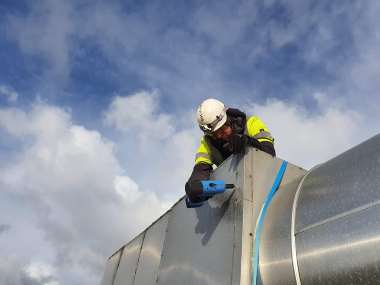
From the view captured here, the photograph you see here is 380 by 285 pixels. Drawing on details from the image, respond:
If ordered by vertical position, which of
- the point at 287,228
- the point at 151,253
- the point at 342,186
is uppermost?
the point at 151,253

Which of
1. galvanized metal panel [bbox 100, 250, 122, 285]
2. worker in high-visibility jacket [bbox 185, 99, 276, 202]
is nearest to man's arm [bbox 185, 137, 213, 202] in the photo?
worker in high-visibility jacket [bbox 185, 99, 276, 202]

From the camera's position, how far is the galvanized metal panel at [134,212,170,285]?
4.12m

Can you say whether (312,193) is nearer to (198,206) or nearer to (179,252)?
(198,206)

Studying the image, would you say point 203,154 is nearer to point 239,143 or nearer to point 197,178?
point 197,178

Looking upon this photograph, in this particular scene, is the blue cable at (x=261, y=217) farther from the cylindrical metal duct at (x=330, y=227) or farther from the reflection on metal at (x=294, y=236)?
the reflection on metal at (x=294, y=236)

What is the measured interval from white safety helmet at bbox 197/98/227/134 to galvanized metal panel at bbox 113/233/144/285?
6.90 feet

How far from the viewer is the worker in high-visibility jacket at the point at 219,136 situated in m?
3.11

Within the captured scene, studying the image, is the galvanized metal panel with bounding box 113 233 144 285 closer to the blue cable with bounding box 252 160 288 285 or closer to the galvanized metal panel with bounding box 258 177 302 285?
the blue cable with bounding box 252 160 288 285

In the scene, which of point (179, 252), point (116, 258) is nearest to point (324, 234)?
point (179, 252)

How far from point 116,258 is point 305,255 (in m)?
4.70

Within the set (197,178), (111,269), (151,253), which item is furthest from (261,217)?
(111,269)

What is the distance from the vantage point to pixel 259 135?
11.1ft

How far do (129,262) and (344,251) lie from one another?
13.1ft

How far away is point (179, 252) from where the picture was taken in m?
3.47
